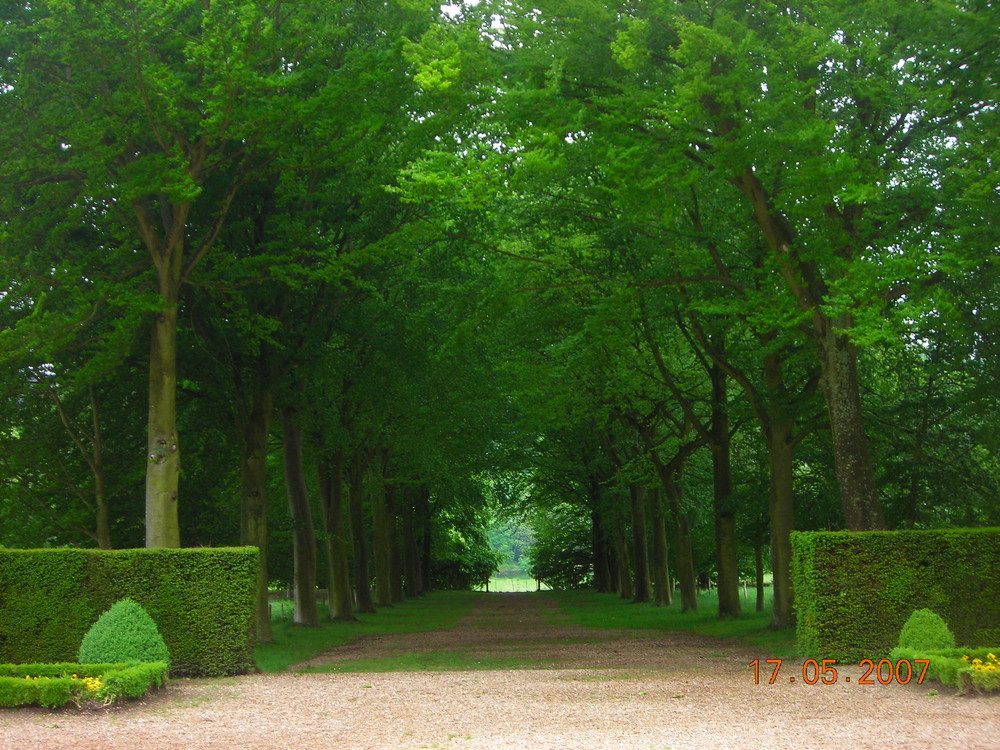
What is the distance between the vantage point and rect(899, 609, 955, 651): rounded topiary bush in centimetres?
1265

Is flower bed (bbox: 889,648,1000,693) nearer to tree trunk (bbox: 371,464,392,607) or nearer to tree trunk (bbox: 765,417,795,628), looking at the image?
tree trunk (bbox: 765,417,795,628)

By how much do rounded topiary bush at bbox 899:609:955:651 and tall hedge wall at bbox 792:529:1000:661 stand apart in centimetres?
99

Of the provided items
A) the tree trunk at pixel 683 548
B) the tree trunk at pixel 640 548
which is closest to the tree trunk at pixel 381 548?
the tree trunk at pixel 640 548

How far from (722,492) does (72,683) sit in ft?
54.5

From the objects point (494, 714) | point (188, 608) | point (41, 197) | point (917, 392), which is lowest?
point (494, 714)

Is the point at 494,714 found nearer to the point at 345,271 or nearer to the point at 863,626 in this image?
the point at 863,626

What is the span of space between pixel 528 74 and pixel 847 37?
17.0ft

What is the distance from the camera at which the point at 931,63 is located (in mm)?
15203

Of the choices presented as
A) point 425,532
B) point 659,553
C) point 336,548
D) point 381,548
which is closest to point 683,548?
point 659,553

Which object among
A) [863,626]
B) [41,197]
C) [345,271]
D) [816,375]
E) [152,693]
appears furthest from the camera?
[816,375]

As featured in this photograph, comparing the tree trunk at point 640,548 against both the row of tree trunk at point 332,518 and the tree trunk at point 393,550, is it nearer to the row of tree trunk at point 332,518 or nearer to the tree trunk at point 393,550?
the row of tree trunk at point 332,518

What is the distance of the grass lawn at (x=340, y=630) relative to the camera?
18.6m

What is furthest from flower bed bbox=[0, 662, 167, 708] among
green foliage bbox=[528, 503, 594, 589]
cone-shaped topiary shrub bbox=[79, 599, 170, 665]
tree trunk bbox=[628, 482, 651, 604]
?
green foliage bbox=[528, 503, 594, 589]

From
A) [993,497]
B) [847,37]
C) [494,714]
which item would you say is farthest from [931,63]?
[494,714]
